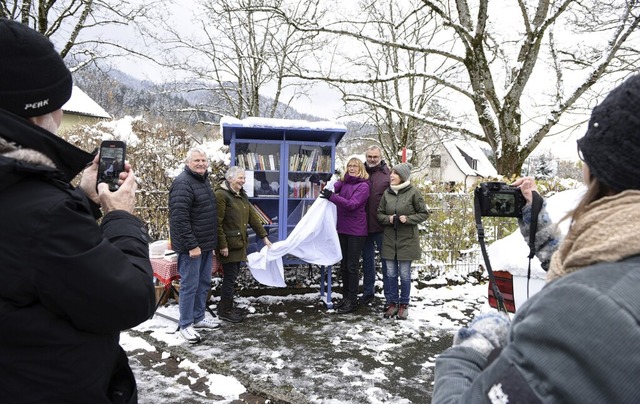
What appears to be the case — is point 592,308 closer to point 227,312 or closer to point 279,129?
point 227,312

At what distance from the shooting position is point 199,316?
210 inches

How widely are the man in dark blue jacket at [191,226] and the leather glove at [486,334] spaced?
13.6 feet

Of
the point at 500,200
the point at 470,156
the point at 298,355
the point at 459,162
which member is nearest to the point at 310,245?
the point at 298,355

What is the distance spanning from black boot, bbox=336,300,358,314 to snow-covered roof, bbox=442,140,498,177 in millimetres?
36613

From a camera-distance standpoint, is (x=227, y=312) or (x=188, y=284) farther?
(x=227, y=312)

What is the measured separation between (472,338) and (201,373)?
369cm

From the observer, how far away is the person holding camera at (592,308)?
67cm

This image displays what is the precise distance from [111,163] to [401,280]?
15.8 ft

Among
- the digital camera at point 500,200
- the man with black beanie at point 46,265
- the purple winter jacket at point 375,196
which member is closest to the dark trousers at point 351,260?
the purple winter jacket at point 375,196

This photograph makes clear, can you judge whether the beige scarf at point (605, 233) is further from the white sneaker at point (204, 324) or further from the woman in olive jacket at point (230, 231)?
the white sneaker at point (204, 324)

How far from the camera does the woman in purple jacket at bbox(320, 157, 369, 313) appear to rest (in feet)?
19.2

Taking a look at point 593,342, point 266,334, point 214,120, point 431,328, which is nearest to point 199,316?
point 266,334

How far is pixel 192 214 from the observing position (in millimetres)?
4922

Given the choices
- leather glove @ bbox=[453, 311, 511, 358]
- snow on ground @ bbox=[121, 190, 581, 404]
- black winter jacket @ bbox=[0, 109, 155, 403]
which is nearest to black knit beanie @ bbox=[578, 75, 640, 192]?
leather glove @ bbox=[453, 311, 511, 358]
